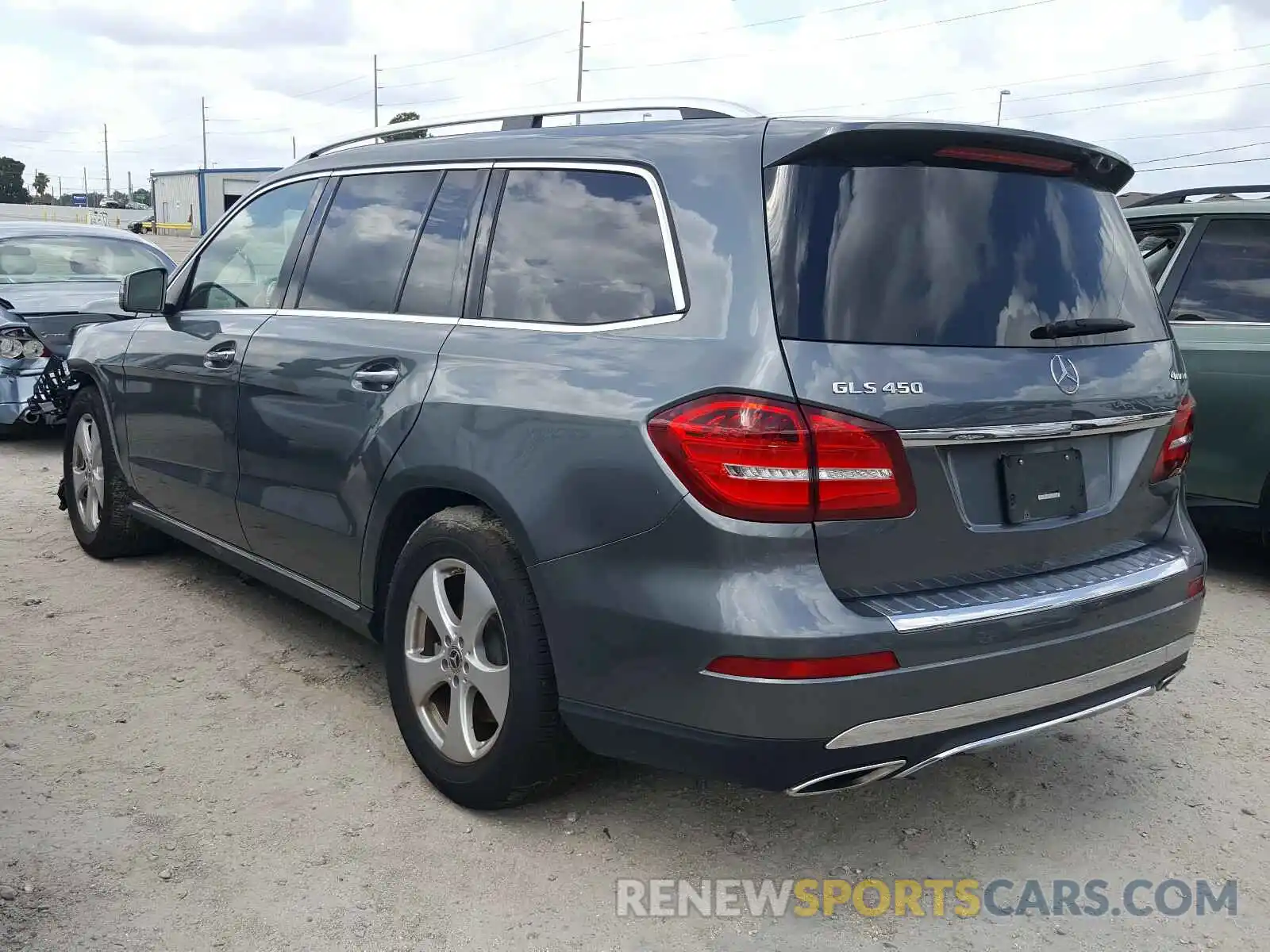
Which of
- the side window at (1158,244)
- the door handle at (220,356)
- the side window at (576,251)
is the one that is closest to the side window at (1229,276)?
the side window at (1158,244)

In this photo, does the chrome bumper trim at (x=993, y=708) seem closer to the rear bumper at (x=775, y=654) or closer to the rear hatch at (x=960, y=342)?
the rear bumper at (x=775, y=654)

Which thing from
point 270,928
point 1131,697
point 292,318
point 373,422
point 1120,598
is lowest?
point 270,928

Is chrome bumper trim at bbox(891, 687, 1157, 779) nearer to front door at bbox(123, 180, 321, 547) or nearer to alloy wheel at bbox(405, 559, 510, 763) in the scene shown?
alloy wheel at bbox(405, 559, 510, 763)

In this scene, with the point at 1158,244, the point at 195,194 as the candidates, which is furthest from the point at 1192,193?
the point at 195,194

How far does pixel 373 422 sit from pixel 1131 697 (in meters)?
2.22

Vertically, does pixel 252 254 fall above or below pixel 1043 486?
above

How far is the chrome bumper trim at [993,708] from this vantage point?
249 centimetres

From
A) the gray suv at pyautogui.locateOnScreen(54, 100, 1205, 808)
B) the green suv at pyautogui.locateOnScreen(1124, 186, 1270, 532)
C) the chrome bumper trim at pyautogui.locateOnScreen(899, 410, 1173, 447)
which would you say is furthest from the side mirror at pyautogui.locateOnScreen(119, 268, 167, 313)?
the green suv at pyautogui.locateOnScreen(1124, 186, 1270, 532)

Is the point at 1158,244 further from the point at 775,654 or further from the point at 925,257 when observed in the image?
the point at 775,654

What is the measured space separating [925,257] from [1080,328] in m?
0.52

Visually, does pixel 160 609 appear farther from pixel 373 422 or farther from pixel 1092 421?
pixel 1092 421

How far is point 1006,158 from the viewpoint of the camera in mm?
2863

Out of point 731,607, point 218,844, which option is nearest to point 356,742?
point 218,844

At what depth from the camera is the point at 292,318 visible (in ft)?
13.0
